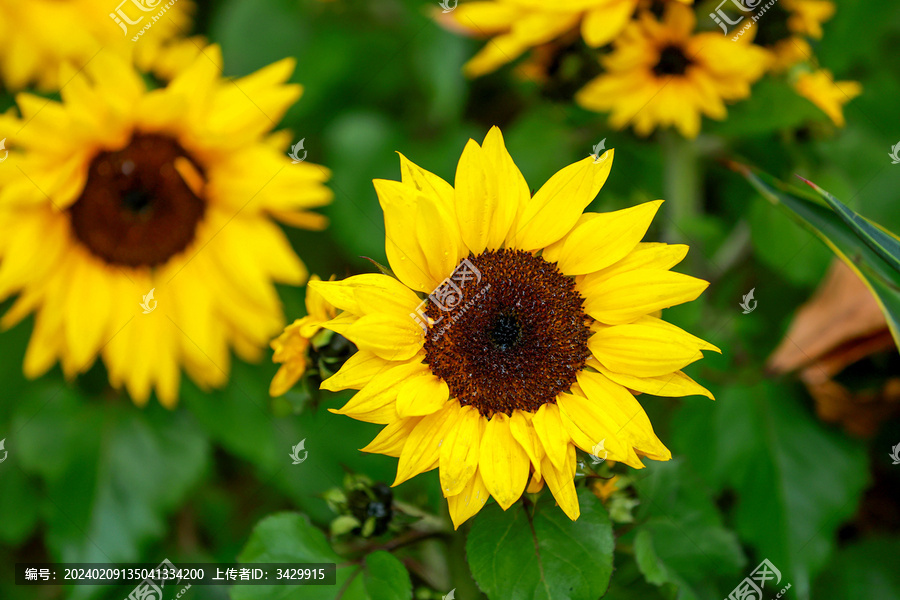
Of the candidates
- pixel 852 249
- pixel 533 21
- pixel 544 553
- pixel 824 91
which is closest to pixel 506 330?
pixel 544 553

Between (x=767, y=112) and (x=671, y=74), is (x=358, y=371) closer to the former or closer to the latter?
(x=671, y=74)

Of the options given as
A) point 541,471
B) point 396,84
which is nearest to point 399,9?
point 396,84

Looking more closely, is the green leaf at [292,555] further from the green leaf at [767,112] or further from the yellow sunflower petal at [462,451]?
the green leaf at [767,112]

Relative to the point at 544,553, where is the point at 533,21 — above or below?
above

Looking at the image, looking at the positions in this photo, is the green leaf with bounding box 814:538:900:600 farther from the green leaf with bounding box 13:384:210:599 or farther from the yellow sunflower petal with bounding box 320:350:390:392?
the green leaf with bounding box 13:384:210:599

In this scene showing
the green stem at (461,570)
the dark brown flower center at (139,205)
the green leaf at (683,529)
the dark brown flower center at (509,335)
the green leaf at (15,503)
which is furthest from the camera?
the green leaf at (15,503)

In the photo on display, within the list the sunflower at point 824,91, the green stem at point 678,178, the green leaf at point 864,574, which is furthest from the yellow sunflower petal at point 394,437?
the green leaf at point 864,574
